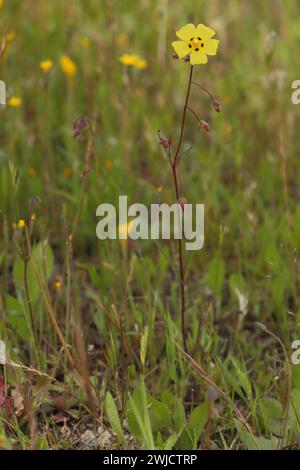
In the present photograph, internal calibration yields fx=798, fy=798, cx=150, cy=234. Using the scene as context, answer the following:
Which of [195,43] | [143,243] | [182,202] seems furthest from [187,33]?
[143,243]

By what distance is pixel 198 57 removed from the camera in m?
1.81

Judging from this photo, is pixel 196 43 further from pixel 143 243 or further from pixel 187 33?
pixel 143 243

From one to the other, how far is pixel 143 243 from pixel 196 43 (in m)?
1.00

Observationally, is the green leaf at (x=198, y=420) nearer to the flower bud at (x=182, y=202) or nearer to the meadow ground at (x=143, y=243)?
the meadow ground at (x=143, y=243)

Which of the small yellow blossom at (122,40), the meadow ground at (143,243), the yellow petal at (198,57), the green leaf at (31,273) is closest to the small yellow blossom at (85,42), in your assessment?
the meadow ground at (143,243)

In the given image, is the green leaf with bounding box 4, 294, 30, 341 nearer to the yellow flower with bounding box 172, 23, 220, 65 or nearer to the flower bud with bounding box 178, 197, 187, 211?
the flower bud with bounding box 178, 197, 187, 211

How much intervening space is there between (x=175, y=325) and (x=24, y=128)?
4.25 ft

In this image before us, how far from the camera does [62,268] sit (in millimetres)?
2717

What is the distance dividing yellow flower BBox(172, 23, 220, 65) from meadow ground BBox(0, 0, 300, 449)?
0.47 m

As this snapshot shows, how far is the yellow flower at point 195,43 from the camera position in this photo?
1818 mm
